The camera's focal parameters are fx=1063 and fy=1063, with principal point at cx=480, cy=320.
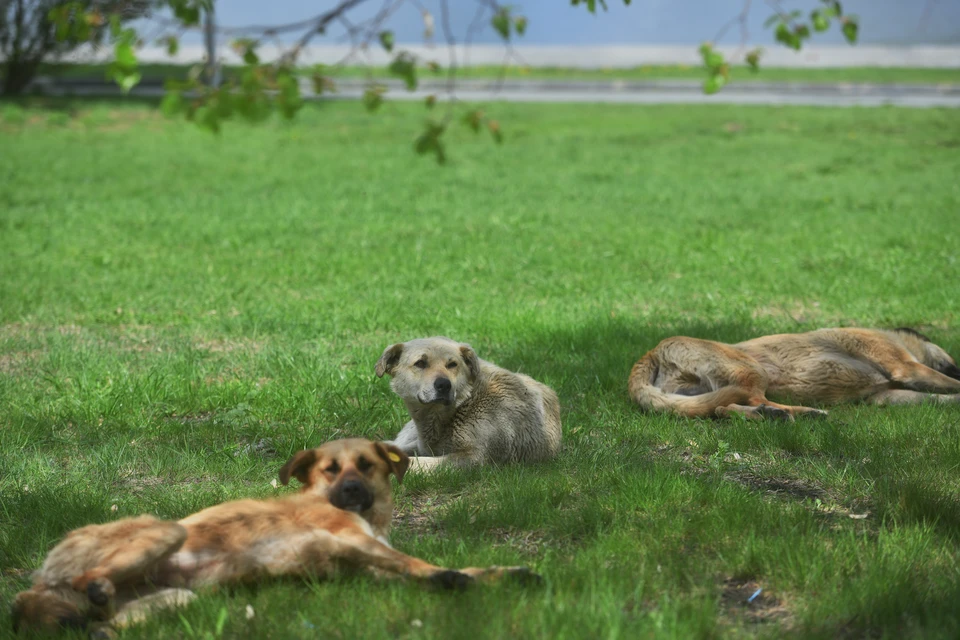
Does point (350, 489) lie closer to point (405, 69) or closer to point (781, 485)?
point (405, 69)

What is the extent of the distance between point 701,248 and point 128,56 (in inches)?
410

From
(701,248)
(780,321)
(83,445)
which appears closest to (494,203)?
(701,248)

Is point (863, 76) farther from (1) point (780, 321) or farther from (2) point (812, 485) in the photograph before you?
(2) point (812, 485)

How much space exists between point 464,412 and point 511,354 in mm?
2175

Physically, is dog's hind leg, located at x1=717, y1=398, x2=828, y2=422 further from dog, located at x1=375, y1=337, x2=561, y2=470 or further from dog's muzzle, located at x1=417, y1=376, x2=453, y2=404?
dog's muzzle, located at x1=417, y1=376, x2=453, y2=404

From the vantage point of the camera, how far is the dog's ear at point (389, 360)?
600 centimetres

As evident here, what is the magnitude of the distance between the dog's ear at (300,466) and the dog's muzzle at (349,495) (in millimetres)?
227

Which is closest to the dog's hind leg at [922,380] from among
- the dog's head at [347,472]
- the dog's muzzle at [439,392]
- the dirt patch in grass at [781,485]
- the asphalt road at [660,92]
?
the dirt patch in grass at [781,485]

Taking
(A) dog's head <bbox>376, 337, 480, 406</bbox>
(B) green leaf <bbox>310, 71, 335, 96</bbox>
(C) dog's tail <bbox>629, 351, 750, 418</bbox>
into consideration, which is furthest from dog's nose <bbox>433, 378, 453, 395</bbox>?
(B) green leaf <bbox>310, 71, 335, 96</bbox>

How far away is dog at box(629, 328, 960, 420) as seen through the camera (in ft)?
22.8

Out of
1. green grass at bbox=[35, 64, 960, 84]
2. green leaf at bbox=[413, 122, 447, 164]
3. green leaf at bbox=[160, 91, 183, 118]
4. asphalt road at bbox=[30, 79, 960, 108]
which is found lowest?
asphalt road at bbox=[30, 79, 960, 108]

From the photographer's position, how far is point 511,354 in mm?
8227

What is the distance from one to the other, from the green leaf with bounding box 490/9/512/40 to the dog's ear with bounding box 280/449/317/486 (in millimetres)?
1994

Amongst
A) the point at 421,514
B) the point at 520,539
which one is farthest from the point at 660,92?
the point at 520,539
